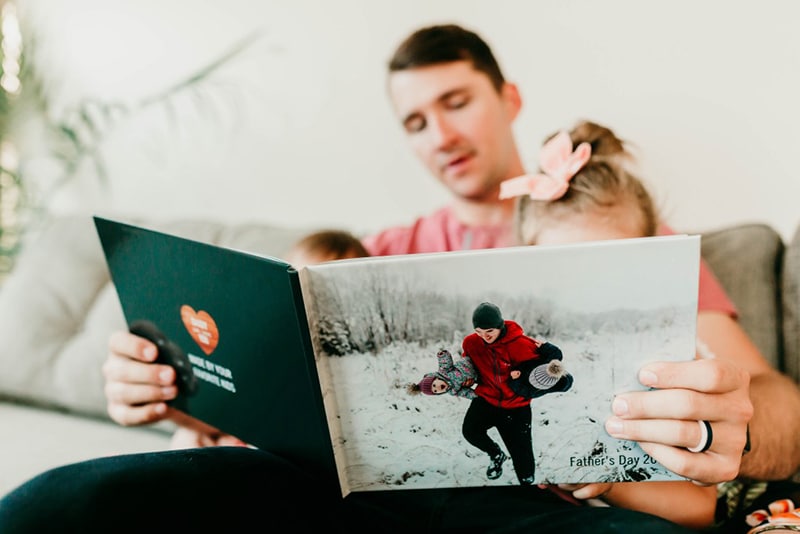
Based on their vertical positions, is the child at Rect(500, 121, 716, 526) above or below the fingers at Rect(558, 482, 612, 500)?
above

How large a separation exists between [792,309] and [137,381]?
1.00 meters

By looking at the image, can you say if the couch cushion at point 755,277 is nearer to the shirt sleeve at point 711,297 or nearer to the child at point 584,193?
the shirt sleeve at point 711,297

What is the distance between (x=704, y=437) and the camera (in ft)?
2.17

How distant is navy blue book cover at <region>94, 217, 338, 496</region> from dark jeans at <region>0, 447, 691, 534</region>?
0.05 m

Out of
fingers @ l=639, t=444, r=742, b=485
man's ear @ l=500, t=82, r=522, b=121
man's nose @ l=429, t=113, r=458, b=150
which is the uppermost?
man's ear @ l=500, t=82, r=522, b=121

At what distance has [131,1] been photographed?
1636 mm

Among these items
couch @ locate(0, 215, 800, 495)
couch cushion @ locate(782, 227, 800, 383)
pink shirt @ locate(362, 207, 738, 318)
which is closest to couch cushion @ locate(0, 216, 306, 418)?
couch @ locate(0, 215, 800, 495)

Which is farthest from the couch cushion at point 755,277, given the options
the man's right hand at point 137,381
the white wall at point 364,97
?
the man's right hand at point 137,381

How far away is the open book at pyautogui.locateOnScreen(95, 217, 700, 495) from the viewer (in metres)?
0.62

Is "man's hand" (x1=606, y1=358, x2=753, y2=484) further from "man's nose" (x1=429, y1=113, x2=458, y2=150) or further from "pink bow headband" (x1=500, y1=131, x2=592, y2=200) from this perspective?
"man's nose" (x1=429, y1=113, x2=458, y2=150)

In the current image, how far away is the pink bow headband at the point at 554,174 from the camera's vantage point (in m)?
0.88

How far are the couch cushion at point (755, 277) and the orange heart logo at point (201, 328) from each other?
83cm

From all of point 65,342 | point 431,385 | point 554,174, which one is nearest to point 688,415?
point 431,385

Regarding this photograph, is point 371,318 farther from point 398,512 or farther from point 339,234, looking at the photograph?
point 339,234
